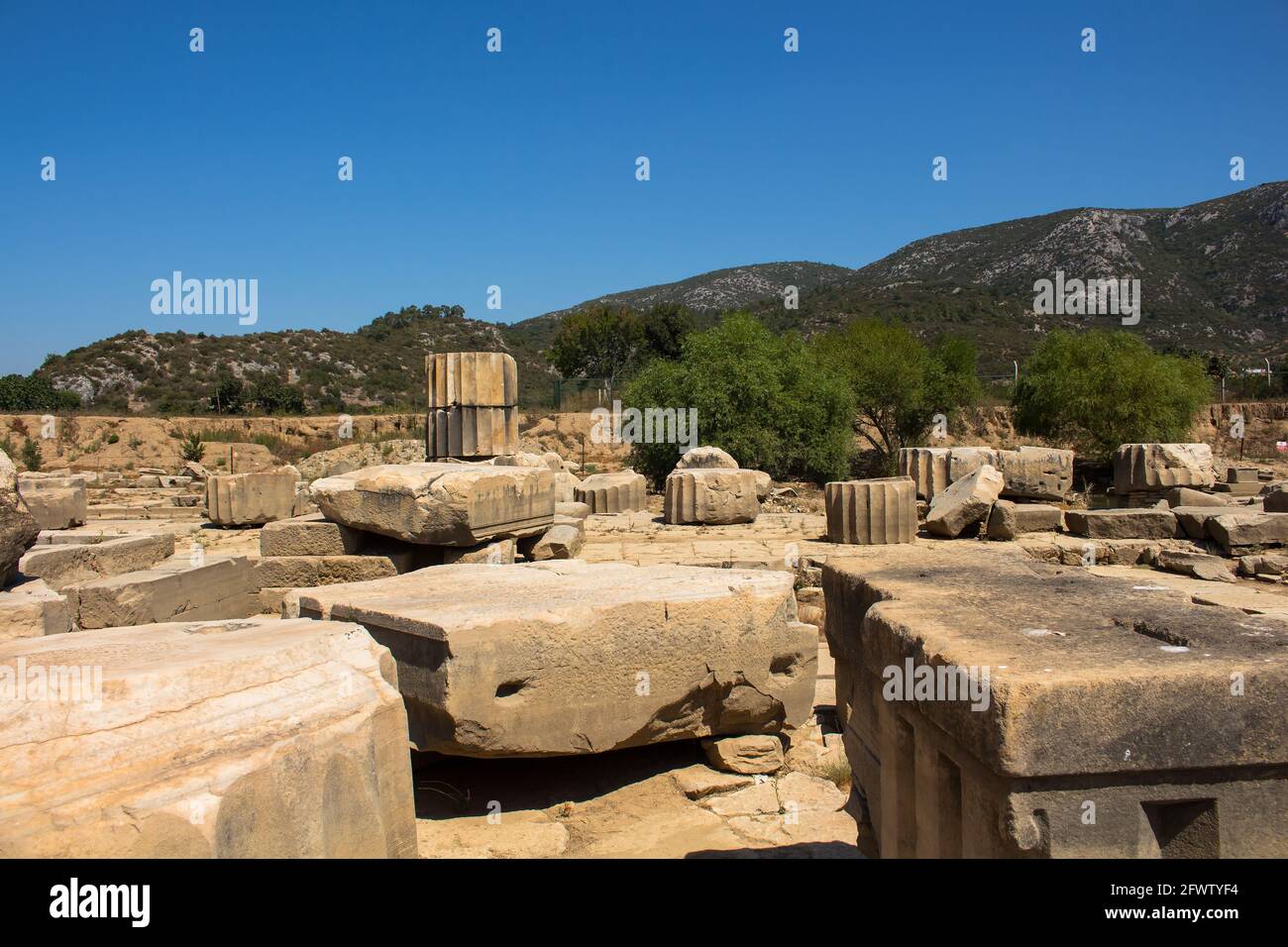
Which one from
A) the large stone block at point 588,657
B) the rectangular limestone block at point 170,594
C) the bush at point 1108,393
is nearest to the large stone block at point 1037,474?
the large stone block at point 588,657

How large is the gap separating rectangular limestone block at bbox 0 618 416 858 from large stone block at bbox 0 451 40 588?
57.9 inches

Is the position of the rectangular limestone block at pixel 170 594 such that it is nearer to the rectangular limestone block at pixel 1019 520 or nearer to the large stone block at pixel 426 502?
the large stone block at pixel 426 502

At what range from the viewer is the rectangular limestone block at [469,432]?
11195 millimetres

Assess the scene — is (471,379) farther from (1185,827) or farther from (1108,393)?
(1108,393)

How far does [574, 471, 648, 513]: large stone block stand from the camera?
13.7m

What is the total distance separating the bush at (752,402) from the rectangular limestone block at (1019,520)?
7.47 meters

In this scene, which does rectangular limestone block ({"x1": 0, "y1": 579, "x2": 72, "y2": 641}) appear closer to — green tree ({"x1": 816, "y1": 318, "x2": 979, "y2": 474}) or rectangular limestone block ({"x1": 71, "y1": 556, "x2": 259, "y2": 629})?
rectangular limestone block ({"x1": 71, "y1": 556, "x2": 259, "y2": 629})

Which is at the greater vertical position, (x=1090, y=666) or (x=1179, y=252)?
(x=1179, y=252)

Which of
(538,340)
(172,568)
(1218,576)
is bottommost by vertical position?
(1218,576)

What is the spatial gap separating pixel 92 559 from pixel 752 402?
1356cm
